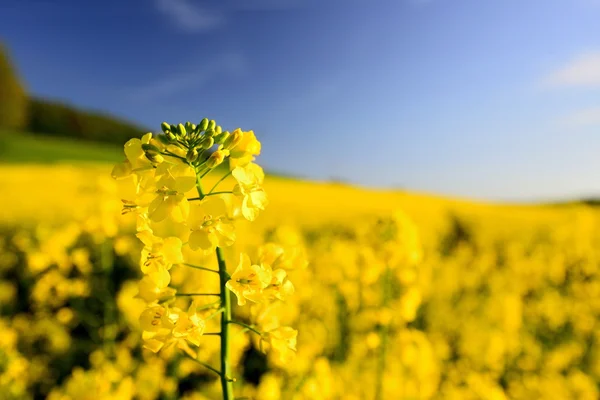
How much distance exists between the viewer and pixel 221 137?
1447mm

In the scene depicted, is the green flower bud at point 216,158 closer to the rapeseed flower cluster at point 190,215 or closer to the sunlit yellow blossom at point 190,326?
the rapeseed flower cluster at point 190,215

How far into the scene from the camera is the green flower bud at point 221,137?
1424mm

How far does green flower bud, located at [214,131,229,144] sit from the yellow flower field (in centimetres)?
38

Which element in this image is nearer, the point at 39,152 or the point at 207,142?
the point at 207,142

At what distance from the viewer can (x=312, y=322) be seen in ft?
18.4

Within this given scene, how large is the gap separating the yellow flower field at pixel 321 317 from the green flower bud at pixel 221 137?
0.38 meters

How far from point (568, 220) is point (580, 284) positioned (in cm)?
458

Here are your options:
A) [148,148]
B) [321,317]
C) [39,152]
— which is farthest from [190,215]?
[39,152]

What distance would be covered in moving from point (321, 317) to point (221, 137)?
4.80 metres

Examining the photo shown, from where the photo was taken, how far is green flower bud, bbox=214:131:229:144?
4.67ft

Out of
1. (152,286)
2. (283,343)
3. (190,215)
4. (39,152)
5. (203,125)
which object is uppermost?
(39,152)

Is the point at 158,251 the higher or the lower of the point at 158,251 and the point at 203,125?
the lower

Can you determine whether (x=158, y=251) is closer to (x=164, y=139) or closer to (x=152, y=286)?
(x=152, y=286)

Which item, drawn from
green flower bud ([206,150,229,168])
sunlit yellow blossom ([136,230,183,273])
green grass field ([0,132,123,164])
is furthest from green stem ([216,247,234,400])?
green grass field ([0,132,123,164])
